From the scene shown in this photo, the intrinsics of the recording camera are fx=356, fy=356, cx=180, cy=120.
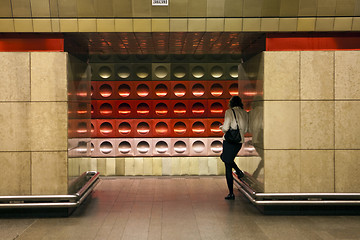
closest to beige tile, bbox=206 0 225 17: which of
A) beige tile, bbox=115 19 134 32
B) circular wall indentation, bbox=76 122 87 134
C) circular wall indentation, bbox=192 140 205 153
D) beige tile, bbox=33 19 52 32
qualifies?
beige tile, bbox=115 19 134 32

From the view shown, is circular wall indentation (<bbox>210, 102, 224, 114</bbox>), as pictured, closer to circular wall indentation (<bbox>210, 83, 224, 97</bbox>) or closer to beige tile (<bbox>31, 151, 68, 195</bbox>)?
circular wall indentation (<bbox>210, 83, 224, 97</bbox>)

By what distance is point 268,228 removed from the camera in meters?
5.52

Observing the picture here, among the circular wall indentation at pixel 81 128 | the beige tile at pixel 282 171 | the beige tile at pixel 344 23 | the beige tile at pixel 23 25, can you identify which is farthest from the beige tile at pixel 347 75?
the beige tile at pixel 23 25

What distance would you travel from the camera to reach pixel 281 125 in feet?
20.3

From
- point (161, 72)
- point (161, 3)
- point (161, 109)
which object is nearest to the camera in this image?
point (161, 3)

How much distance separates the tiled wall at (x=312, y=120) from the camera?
20.2 ft

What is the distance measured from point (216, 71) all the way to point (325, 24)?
13.7 feet

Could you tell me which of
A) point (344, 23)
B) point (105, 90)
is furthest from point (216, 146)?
point (344, 23)

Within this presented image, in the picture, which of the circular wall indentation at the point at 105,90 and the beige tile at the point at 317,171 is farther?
the circular wall indentation at the point at 105,90

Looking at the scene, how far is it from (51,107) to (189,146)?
464cm

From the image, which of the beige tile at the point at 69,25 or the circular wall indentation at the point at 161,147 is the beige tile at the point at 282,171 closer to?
the beige tile at the point at 69,25

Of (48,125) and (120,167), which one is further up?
(48,125)

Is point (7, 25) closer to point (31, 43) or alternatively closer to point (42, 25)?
point (31, 43)

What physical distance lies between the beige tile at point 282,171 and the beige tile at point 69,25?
3.92 meters
